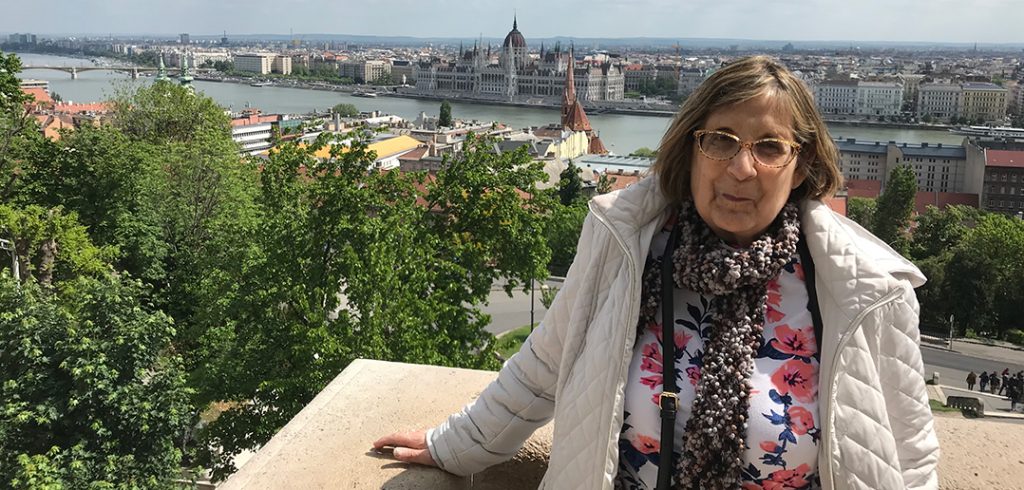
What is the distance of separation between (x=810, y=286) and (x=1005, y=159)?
85.7ft

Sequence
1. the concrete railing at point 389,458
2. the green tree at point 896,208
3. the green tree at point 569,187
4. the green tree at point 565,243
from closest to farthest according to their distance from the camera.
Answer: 1. the concrete railing at point 389,458
2. the green tree at point 565,243
3. the green tree at point 896,208
4. the green tree at point 569,187

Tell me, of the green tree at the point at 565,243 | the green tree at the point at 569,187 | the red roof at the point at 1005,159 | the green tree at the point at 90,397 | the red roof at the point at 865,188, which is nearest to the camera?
the green tree at the point at 90,397

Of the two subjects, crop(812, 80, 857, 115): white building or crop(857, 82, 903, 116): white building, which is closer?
crop(857, 82, 903, 116): white building

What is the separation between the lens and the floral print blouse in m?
0.73

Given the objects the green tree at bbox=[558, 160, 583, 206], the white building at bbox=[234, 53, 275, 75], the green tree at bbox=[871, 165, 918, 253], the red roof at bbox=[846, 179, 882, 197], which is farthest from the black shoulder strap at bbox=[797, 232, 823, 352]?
the white building at bbox=[234, 53, 275, 75]

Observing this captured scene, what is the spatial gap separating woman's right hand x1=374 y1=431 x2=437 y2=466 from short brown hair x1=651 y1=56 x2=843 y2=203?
15.1 inches

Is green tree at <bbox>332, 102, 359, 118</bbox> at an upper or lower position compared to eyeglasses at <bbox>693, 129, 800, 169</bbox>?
lower

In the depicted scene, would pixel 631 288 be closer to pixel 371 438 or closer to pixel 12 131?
pixel 371 438

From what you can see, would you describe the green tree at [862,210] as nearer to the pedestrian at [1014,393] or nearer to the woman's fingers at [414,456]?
the pedestrian at [1014,393]

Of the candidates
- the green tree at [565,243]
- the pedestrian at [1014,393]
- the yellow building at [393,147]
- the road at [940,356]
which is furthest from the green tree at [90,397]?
the yellow building at [393,147]

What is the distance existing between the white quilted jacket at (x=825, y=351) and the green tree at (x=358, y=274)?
115 inches

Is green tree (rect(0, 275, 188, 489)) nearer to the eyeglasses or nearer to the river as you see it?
the eyeglasses

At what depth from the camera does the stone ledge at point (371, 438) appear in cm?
96

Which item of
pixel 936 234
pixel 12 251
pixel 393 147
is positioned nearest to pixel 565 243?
pixel 936 234
